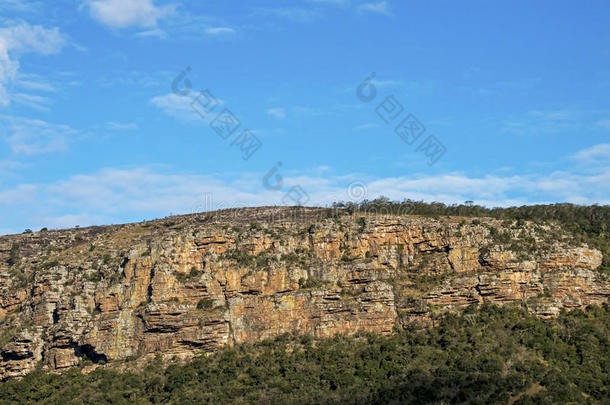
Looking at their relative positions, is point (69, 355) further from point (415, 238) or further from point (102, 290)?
point (415, 238)

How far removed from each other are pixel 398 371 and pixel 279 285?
17.2m

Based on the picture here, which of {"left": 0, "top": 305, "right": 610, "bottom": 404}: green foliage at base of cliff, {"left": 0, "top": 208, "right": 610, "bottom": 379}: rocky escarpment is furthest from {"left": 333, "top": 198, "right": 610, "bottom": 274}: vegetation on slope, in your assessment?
{"left": 0, "top": 305, "right": 610, "bottom": 404}: green foliage at base of cliff

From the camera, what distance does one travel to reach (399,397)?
75.1 meters

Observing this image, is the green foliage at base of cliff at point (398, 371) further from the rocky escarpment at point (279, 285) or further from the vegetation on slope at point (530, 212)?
the vegetation on slope at point (530, 212)

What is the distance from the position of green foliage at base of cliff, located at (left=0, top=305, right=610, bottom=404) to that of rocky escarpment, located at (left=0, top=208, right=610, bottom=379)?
201 cm

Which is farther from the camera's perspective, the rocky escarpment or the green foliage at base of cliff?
the rocky escarpment

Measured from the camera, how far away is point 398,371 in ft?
261

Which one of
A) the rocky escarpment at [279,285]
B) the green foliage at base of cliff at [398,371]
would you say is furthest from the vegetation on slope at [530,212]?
the green foliage at base of cliff at [398,371]

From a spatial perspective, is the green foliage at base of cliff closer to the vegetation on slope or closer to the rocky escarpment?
the rocky escarpment

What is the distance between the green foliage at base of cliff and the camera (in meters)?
74.2

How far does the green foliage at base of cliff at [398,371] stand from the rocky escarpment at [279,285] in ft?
6.60

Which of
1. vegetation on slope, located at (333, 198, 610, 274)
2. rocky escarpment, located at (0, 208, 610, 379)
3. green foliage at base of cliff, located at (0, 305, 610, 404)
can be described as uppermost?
vegetation on slope, located at (333, 198, 610, 274)

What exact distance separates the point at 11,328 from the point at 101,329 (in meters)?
11.1

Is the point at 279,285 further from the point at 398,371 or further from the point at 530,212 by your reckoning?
the point at 530,212
